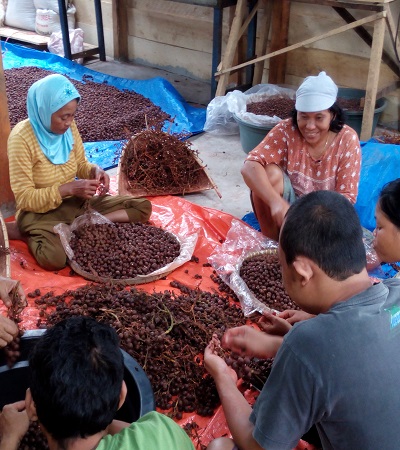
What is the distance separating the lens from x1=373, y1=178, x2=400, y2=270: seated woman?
68.0 inches

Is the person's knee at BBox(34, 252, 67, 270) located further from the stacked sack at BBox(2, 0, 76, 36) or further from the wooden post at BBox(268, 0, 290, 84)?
the stacked sack at BBox(2, 0, 76, 36)

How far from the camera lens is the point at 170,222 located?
3.50m

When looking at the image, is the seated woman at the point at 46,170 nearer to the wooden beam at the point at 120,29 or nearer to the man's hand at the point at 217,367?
the man's hand at the point at 217,367

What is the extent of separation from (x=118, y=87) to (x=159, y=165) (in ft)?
8.74

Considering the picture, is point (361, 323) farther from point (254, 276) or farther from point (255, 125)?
point (255, 125)

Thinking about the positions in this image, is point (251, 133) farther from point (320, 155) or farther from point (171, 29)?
point (171, 29)

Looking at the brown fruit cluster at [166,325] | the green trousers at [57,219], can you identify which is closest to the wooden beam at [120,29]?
the green trousers at [57,219]

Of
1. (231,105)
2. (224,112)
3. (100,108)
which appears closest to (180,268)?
(231,105)

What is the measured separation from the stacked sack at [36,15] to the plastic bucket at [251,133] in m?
4.21

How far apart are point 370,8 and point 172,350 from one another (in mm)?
3433

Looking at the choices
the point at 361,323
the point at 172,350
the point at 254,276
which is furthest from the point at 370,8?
the point at 361,323

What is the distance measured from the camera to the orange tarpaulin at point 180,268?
2061 millimetres

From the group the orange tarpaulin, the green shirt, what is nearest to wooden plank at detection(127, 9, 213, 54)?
the orange tarpaulin

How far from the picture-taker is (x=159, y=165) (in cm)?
379
